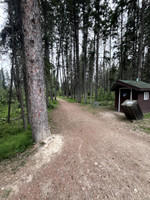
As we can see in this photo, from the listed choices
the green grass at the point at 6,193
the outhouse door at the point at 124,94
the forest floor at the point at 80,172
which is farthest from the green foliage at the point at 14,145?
the outhouse door at the point at 124,94

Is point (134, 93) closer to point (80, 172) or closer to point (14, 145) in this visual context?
point (80, 172)

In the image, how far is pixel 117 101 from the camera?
8.62 meters

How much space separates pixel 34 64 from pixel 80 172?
10.8 feet

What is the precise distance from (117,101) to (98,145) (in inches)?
264

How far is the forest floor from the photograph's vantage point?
60.7 inches

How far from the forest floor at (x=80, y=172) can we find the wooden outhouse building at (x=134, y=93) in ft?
16.6

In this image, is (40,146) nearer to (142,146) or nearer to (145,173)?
(145,173)

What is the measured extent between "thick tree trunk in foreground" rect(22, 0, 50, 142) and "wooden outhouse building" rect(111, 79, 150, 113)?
6944 millimetres

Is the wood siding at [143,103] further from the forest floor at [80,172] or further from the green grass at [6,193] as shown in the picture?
the green grass at [6,193]

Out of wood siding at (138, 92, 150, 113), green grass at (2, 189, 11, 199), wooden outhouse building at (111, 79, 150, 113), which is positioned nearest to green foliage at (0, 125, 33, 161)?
green grass at (2, 189, 11, 199)

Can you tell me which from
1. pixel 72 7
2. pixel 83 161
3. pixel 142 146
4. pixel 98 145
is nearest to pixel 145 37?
pixel 72 7

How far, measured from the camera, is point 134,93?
7297mm

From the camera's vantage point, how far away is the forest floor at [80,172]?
154cm

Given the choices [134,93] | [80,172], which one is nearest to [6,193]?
[80,172]
